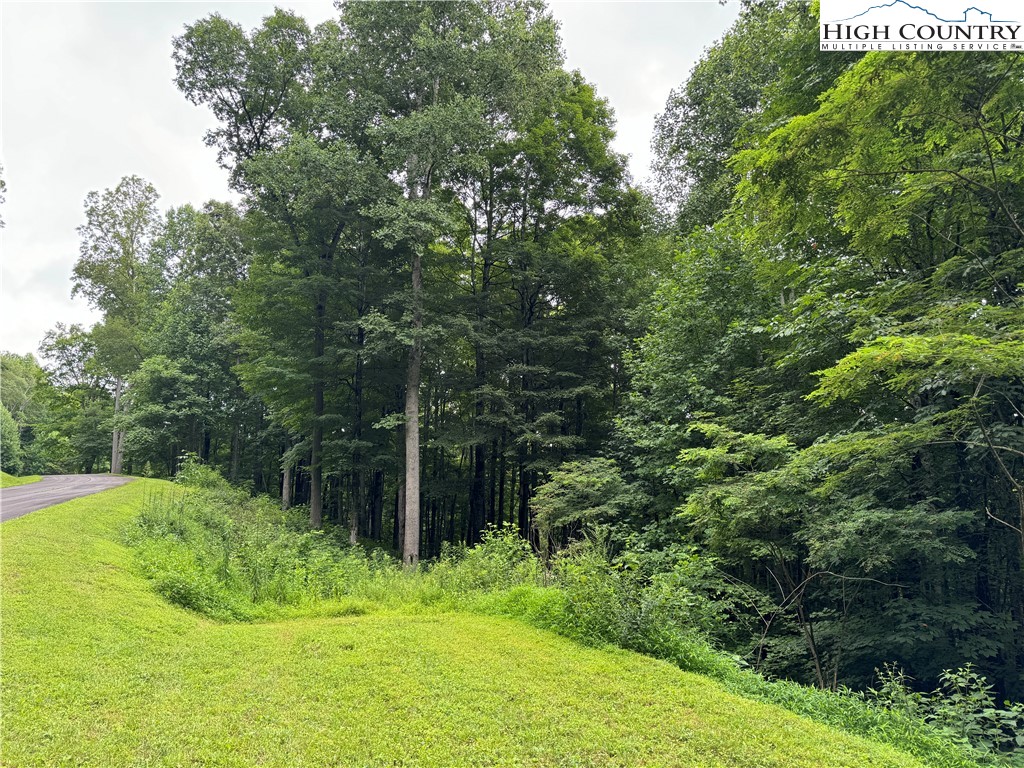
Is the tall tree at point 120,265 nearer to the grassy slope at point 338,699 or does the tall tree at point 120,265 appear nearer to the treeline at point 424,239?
the treeline at point 424,239

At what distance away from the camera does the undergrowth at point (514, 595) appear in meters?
4.51

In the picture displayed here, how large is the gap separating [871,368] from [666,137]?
50.4ft

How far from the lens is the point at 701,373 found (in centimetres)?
1083

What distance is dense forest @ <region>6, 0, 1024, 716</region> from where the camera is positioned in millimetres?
5910

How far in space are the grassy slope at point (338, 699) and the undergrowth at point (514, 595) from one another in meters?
0.44

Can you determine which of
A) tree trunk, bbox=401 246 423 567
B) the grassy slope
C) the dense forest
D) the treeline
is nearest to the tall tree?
the dense forest

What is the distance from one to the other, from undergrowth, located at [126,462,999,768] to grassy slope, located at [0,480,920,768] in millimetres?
435

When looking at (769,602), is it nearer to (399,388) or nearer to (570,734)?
(570,734)

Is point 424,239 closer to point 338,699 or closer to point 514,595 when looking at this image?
point 514,595

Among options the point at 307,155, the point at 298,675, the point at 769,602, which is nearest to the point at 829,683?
the point at 769,602

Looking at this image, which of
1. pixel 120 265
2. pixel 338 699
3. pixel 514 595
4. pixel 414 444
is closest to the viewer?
pixel 338 699

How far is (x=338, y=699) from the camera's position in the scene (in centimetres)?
402

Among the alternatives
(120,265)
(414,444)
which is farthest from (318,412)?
(120,265)

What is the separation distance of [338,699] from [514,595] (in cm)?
327
